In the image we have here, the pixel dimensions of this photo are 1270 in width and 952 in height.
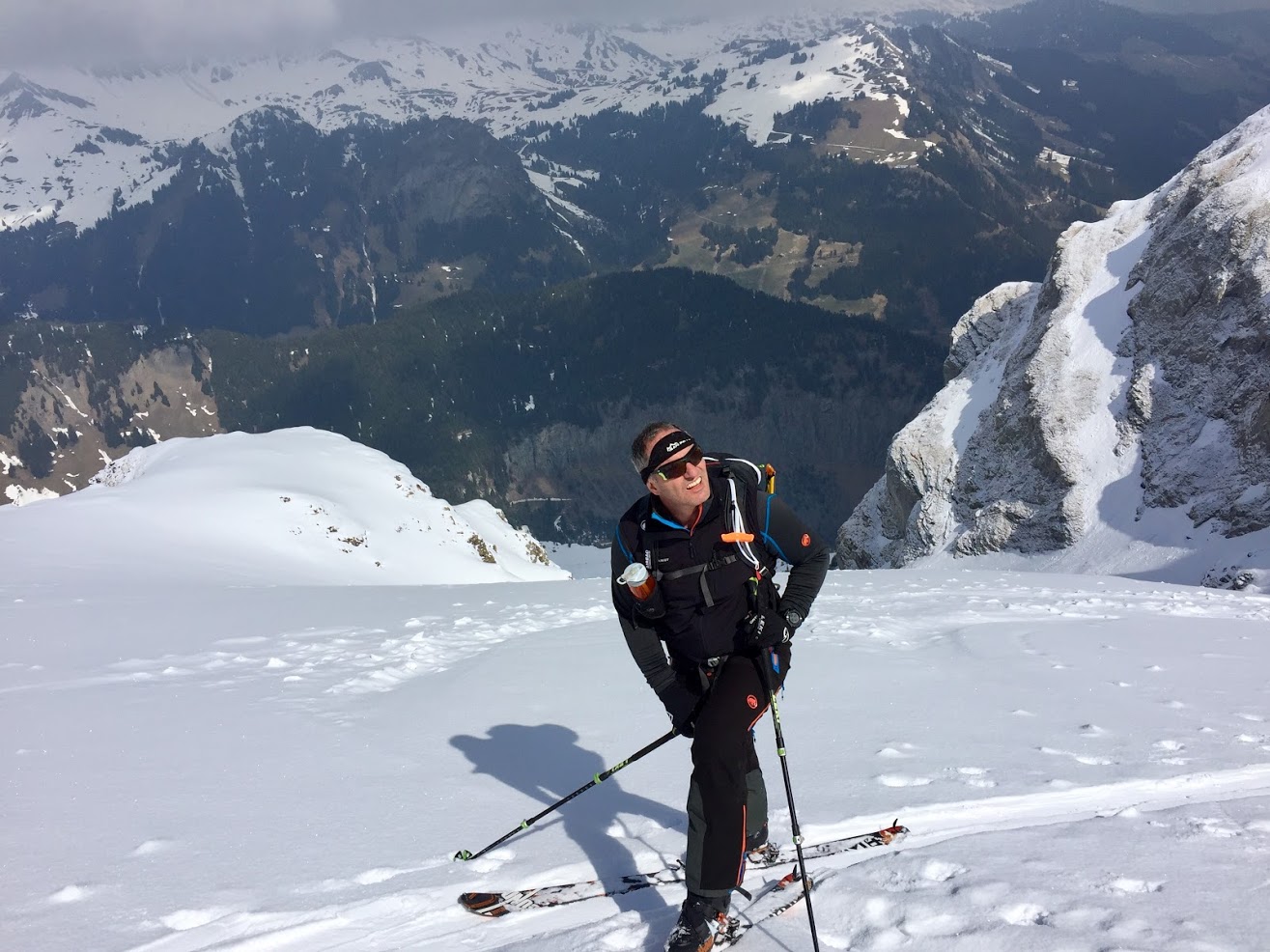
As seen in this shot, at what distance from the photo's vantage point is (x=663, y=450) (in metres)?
5.70

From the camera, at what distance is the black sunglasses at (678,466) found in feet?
18.5

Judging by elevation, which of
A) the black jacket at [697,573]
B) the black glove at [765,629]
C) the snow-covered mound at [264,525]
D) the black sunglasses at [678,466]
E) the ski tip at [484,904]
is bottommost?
the ski tip at [484,904]

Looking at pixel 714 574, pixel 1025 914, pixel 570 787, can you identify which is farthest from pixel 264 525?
pixel 1025 914

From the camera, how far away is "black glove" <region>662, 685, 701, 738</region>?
6.00 meters

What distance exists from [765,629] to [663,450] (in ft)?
4.73

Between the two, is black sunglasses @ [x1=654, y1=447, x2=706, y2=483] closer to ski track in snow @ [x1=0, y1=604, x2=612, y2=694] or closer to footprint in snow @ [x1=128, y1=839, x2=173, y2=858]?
footprint in snow @ [x1=128, y1=839, x2=173, y2=858]

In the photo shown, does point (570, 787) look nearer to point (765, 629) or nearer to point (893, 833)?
point (893, 833)

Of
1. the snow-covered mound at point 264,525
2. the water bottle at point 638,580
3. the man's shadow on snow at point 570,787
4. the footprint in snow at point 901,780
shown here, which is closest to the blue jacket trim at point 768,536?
the water bottle at point 638,580

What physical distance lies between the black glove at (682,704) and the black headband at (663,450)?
153cm

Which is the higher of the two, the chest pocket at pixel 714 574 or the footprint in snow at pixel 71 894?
the chest pocket at pixel 714 574

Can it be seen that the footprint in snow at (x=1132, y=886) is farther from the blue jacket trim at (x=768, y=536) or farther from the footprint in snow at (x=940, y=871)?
the blue jacket trim at (x=768, y=536)

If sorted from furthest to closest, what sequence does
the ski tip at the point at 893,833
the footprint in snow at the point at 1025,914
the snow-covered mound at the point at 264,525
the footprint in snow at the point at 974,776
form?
the snow-covered mound at the point at 264,525 < the footprint in snow at the point at 974,776 < the ski tip at the point at 893,833 < the footprint in snow at the point at 1025,914

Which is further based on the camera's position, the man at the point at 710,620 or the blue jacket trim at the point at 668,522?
the blue jacket trim at the point at 668,522

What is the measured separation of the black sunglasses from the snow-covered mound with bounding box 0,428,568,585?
2204 centimetres
